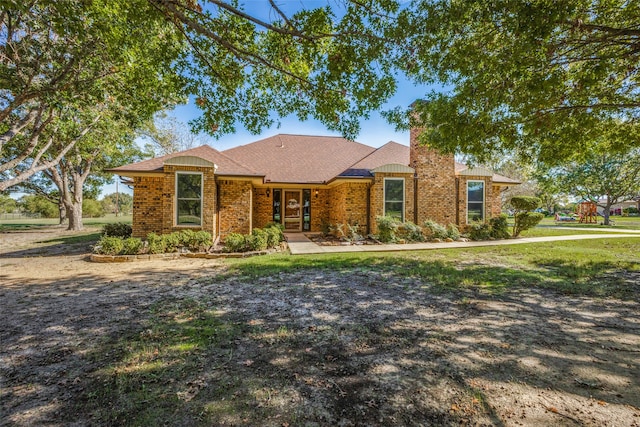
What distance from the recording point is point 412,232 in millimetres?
11805

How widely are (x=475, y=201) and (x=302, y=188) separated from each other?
347 inches

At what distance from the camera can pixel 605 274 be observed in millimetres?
6398

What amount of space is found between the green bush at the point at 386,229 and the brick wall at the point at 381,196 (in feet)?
1.77

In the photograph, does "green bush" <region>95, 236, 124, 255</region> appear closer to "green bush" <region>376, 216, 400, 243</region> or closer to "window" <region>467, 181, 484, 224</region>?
"green bush" <region>376, 216, 400, 243</region>

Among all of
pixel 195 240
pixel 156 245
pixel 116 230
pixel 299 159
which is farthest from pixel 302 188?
pixel 116 230

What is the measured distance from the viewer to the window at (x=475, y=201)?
13.2 metres

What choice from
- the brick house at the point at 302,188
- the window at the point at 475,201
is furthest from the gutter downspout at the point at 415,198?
the window at the point at 475,201

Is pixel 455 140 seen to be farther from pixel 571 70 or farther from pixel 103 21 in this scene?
pixel 103 21

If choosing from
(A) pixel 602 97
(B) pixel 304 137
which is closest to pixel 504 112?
(A) pixel 602 97

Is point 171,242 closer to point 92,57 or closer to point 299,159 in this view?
point 92,57

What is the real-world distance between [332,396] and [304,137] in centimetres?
1785

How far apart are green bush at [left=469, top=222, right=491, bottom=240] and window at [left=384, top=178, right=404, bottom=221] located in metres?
3.28

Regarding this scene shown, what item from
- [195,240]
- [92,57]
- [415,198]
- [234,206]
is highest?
[92,57]

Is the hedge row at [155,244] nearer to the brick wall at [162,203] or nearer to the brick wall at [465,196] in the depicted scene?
the brick wall at [162,203]
